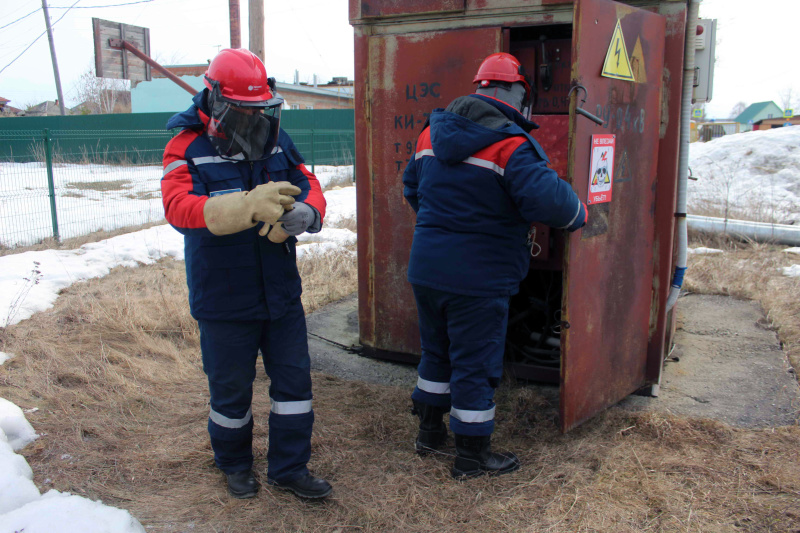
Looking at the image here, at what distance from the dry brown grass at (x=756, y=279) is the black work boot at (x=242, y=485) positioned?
3.59 m

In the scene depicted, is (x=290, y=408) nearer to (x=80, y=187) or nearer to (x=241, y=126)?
(x=241, y=126)

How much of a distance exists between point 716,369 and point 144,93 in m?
35.0

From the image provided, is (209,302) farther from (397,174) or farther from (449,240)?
(397,174)

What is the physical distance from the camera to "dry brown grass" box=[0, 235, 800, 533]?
2.51 meters

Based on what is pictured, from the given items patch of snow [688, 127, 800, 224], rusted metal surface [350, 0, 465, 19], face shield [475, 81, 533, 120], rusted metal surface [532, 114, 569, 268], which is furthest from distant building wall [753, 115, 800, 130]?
face shield [475, 81, 533, 120]

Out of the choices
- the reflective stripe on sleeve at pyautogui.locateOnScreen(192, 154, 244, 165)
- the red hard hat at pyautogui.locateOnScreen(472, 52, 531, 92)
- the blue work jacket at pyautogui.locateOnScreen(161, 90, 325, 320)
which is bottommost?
the blue work jacket at pyautogui.locateOnScreen(161, 90, 325, 320)

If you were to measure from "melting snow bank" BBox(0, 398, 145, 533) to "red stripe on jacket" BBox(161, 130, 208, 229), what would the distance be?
1.25 m

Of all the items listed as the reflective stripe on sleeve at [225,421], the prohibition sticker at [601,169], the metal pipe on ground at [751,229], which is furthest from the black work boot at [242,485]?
the metal pipe on ground at [751,229]

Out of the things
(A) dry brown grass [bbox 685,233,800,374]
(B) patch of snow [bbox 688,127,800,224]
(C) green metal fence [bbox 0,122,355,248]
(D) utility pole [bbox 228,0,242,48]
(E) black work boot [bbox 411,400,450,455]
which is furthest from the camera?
(B) patch of snow [bbox 688,127,800,224]

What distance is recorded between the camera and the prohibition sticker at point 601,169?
291cm

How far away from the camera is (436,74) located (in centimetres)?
377

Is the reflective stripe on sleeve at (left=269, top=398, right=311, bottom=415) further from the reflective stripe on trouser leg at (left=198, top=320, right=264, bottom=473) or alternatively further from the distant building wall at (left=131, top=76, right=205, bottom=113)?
the distant building wall at (left=131, top=76, right=205, bottom=113)

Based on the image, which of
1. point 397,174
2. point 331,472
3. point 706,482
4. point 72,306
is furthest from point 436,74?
point 72,306

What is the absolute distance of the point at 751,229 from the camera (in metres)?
8.01
